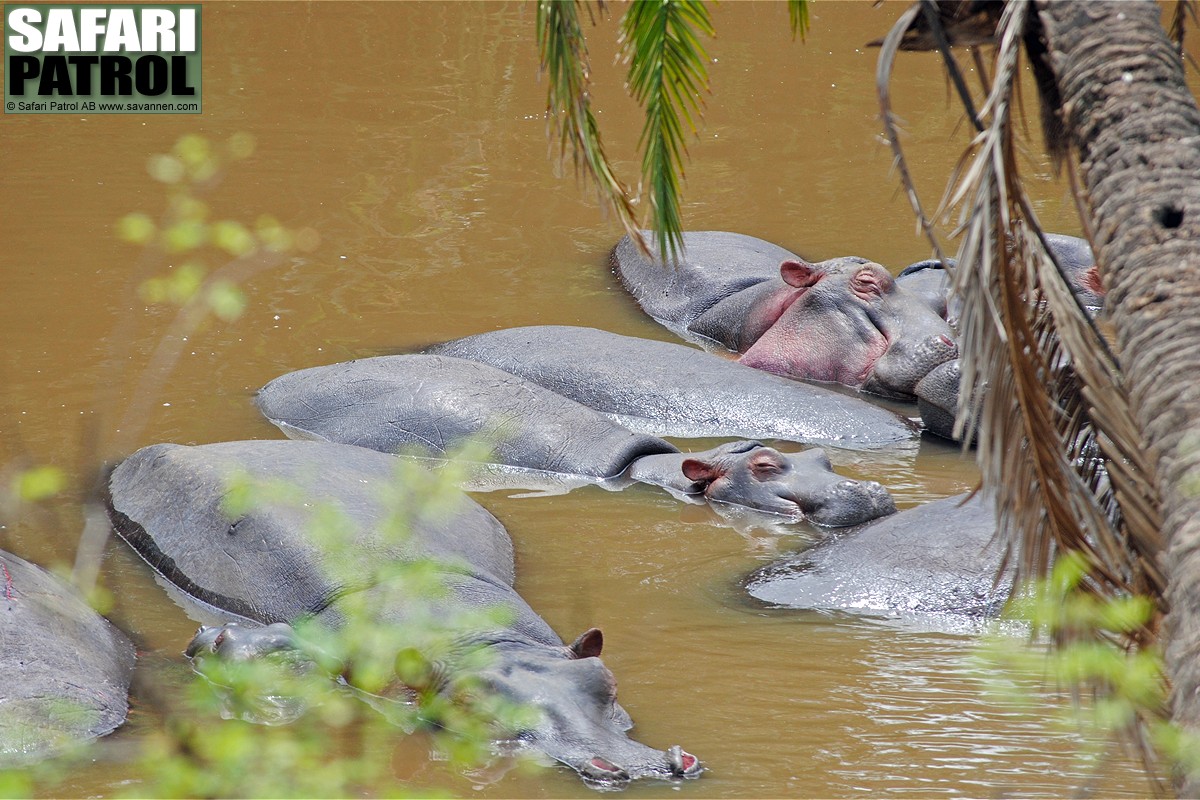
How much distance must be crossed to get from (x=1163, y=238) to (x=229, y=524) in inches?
144

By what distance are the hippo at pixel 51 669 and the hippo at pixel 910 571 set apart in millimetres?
2269

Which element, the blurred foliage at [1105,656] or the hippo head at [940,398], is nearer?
the blurred foliage at [1105,656]

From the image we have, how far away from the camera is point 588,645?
4.66 m

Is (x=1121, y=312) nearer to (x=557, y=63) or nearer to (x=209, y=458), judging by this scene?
(x=557, y=63)

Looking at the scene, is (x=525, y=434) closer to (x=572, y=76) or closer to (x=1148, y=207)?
(x=572, y=76)

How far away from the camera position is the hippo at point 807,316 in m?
8.37

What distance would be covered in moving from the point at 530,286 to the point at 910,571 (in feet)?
17.3

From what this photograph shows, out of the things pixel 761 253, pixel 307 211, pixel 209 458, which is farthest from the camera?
pixel 307 211

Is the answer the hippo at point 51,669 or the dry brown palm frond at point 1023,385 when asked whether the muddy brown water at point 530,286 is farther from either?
the dry brown palm frond at point 1023,385

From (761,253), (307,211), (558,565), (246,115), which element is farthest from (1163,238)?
(246,115)

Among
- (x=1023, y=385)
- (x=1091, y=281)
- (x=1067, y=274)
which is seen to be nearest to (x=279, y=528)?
(x=1023, y=385)

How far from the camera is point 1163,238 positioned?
9.75 feet

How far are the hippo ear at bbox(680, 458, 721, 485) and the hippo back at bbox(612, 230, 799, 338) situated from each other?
2.85 m

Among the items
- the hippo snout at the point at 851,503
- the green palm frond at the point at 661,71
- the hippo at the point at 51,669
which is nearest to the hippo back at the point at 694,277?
the hippo snout at the point at 851,503
